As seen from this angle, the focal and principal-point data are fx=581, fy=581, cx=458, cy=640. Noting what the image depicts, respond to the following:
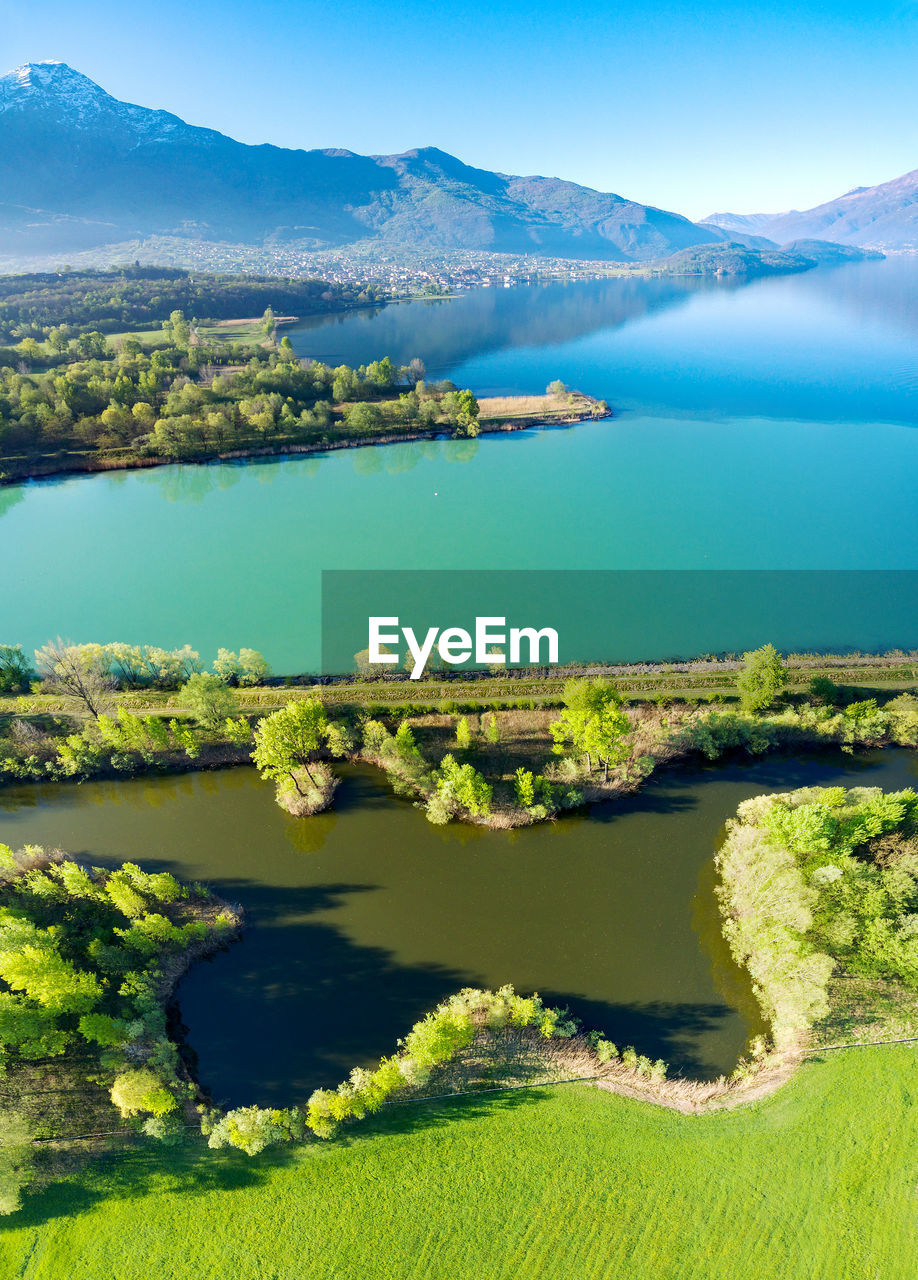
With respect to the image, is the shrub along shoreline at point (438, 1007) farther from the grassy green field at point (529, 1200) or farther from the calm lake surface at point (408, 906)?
the calm lake surface at point (408, 906)

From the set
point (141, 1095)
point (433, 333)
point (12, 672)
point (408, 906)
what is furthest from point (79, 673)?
point (433, 333)

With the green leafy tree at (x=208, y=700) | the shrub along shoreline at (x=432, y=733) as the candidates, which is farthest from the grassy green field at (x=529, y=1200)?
the green leafy tree at (x=208, y=700)

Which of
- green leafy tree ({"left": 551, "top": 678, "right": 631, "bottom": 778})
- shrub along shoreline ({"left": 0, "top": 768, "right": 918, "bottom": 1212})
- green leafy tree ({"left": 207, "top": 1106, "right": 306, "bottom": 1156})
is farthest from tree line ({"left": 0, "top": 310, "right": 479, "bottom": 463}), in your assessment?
green leafy tree ({"left": 207, "top": 1106, "right": 306, "bottom": 1156})

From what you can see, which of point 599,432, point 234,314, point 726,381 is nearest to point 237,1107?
point 599,432

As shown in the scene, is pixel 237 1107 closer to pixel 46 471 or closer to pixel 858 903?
pixel 858 903

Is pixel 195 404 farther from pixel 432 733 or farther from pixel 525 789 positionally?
pixel 525 789

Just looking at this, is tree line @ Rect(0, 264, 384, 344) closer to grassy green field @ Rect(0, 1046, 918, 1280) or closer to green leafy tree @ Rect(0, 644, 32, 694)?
green leafy tree @ Rect(0, 644, 32, 694)
